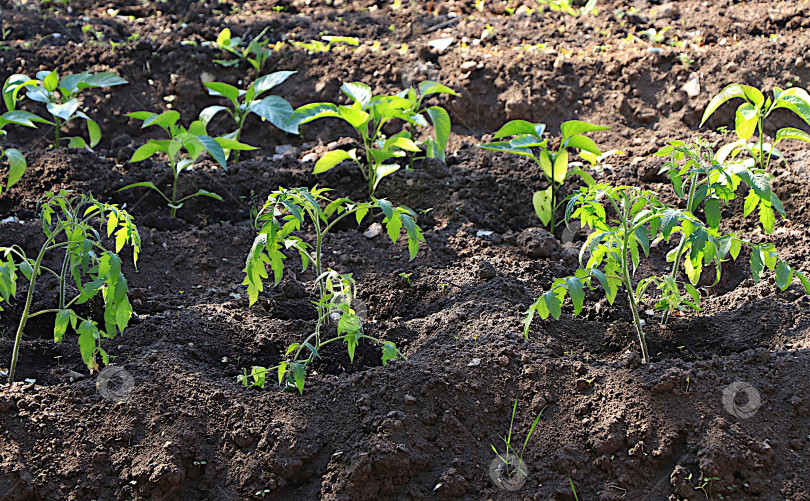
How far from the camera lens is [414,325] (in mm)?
2680

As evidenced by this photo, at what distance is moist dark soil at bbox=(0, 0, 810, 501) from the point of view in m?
2.06

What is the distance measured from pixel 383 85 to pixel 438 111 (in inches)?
33.9

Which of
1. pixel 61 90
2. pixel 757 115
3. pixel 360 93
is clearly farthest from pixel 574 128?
pixel 61 90

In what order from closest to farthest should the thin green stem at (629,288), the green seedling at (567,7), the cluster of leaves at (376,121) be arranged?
the thin green stem at (629,288) → the cluster of leaves at (376,121) → the green seedling at (567,7)

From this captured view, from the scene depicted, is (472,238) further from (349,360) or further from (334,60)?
(334,60)

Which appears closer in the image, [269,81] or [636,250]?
[636,250]

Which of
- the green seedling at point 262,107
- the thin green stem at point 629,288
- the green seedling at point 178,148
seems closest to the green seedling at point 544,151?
the thin green stem at point 629,288

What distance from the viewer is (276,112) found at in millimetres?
3668

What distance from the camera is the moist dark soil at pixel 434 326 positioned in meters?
2.06

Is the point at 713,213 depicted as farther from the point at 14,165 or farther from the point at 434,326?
the point at 14,165

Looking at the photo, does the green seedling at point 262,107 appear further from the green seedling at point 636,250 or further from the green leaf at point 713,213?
the green leaf at point 713,213

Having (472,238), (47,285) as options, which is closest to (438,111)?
(472,238)

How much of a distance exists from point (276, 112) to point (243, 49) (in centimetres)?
143

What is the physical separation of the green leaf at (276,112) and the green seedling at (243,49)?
0.90m
